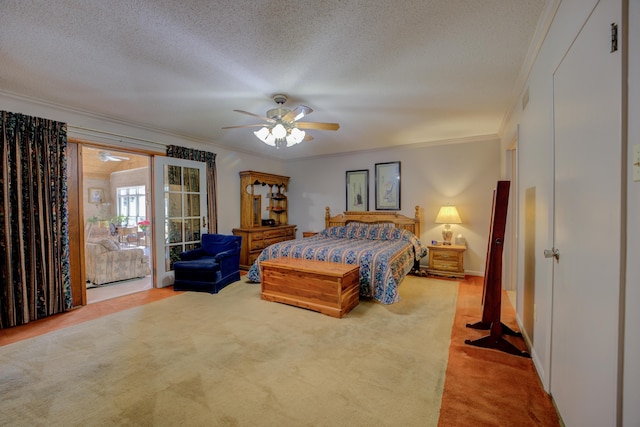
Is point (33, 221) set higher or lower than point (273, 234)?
higher

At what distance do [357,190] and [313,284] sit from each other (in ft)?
10.3

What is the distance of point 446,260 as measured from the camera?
15.8 ft

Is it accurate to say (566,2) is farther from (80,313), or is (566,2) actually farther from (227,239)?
(80,313)

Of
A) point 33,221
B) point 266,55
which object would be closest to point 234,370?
point 266,55

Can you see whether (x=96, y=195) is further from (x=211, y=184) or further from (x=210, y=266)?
(x=210, y=266)

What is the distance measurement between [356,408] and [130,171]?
8561mm

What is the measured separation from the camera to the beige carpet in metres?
A: 1.67

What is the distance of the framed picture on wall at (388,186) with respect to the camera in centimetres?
559

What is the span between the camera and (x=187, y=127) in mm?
4316

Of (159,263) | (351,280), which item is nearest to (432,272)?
(351,280)

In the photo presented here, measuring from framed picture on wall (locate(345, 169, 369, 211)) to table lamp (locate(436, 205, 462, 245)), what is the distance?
1.55 metres

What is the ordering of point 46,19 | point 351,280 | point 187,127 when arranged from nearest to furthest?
point 46,19 < point 351,280 < point 187,127

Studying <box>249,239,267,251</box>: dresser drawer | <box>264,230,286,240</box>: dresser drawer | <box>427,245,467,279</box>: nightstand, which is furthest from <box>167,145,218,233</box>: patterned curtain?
<box>427,245,467,279</box>: nightstand

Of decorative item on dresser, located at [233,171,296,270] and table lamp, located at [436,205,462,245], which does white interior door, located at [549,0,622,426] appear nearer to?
table lamp, located at [436,205,462,245]
